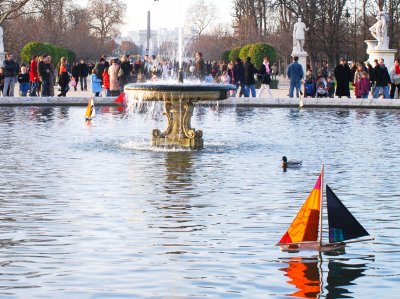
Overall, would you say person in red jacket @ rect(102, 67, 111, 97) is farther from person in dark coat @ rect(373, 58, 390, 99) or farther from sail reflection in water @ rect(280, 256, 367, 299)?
sail reflection in water @ rect(280, 256, 367, 299)

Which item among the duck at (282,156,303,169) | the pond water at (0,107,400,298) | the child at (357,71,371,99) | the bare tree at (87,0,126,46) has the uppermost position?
the bare tree at (87,0,126,46)

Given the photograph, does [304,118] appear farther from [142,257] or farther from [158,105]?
[142,257]

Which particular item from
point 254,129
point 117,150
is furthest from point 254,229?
point 254,129

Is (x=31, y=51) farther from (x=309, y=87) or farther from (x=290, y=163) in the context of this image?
(x=290, y=163)

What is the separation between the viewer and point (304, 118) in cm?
2931

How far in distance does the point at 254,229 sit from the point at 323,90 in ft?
82.7

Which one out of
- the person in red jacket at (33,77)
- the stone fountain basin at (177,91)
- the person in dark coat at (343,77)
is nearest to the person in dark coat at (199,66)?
the person in dark coat at (343,77)

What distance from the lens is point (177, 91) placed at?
803 inches

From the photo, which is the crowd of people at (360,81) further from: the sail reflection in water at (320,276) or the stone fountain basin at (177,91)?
the sail reflection in water at (320,276)

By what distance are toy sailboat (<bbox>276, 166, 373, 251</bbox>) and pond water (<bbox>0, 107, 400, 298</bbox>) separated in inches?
5.8

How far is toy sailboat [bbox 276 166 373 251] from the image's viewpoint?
9836mm

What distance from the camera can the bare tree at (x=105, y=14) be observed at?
150 metres

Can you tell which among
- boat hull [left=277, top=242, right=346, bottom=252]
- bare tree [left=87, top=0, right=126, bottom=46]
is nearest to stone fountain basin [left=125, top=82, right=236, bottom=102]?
boat hull [left=277, top=242, right=346, bottom=252]

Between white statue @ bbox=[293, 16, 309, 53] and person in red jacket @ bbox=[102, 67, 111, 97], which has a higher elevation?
white statue @ bbox=[293, 16, 309, 53]
